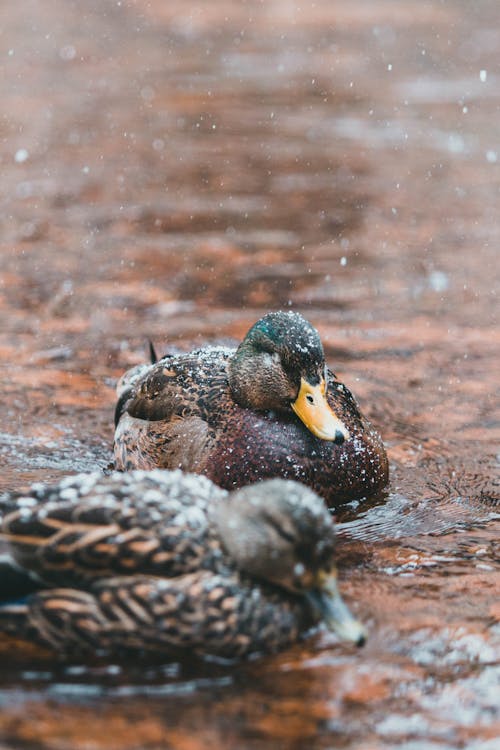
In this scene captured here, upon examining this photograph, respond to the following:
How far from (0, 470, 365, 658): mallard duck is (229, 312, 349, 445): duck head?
120cm

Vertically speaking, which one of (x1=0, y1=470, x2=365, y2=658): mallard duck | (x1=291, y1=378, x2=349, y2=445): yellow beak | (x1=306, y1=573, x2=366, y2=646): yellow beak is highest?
(x1=291, y1=378, x2=349, y2=445): yellow beak

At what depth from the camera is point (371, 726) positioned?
12.6ft

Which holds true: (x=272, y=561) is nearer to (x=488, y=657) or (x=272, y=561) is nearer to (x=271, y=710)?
(x=271, y=710)

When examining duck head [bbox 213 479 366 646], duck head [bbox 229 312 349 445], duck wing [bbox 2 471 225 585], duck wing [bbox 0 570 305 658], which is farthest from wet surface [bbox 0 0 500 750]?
duck head [bbox 229 312 349 445]

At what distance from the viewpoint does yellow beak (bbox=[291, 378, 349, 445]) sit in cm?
532

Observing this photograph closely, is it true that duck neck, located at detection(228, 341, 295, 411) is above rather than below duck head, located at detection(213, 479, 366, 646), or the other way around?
above

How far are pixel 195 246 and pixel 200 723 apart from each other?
5.92 metres

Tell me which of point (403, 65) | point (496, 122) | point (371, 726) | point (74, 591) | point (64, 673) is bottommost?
point (371, 726)

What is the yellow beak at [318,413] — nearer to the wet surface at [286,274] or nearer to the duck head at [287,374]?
the duck head at [287,374]

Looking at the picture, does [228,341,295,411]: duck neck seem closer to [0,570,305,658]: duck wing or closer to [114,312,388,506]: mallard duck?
[114,312,388,506]: mallard duck

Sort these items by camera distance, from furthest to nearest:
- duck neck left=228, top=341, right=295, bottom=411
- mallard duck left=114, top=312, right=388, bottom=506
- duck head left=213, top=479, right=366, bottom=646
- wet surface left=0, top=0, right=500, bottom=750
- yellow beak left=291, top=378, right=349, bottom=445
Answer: duck neck left=228, top=341, right=295, bottom=411 < mallard duck left=114, top=312, right=388, bottom=506 < yellow beak left=291, top=378, right=349, bottom=445 < duck head left=213, top=479, right=366, bottom=646 < wet surface left=0, top=0, right=500, bottom=750

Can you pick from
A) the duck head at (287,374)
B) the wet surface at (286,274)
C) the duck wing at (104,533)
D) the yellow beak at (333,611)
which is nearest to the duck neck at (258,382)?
the duck head at (287,374)

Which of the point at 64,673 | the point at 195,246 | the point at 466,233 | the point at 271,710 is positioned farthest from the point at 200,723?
the point at 466,233

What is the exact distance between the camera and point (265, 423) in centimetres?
560
